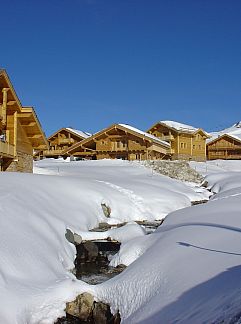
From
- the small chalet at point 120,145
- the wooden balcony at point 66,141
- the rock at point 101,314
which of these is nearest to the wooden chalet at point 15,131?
the rock at point 101,314

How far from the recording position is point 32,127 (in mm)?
25922

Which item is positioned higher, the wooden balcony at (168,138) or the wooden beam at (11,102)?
the wooden beam at (11,102)

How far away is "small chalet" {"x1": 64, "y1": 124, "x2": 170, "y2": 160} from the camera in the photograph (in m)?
46.1

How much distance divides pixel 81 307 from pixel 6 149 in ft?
51.1

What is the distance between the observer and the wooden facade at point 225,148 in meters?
60.2

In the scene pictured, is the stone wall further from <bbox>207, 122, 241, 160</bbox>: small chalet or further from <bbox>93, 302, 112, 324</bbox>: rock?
<bbox>207, 122, 241, 160</bbox>: small chalet

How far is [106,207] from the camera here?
19.2 meters

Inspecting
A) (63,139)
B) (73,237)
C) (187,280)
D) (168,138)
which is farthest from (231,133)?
(187,280)

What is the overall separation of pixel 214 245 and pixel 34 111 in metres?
18.2

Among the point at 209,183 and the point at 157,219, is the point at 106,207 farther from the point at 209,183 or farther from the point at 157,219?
the point at 209,183

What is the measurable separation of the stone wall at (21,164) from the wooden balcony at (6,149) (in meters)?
1.19

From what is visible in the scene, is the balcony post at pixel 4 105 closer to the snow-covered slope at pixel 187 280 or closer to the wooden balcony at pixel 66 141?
the snow-covered slope at pixel 187 280

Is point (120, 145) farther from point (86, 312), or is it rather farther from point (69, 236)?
point (86, 312)

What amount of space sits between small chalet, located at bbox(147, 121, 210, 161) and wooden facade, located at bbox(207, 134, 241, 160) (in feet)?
13.7
